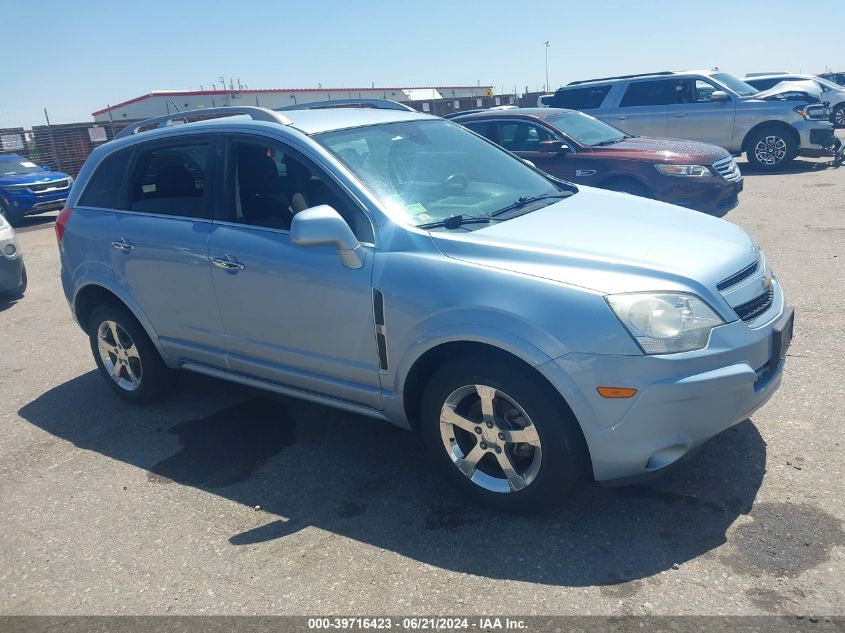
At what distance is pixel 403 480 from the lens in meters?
3.80

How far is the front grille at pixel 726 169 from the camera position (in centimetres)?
884

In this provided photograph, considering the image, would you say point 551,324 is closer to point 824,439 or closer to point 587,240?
point 587,240

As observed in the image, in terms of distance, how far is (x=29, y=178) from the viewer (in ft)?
53.8

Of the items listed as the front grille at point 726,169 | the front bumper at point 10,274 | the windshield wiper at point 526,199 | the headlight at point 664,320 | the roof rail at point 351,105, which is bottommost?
the front bumper at point 10,274

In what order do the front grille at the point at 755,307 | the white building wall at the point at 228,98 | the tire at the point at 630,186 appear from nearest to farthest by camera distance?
the front grille at the point at 755,307, the tire at the point at 630,186, the white building wall at the point at 228,98

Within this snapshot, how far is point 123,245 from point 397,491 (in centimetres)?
244

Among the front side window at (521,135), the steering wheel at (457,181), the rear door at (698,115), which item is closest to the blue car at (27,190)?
the front side window at (521,135)

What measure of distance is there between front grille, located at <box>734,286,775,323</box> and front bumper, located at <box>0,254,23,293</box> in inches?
315

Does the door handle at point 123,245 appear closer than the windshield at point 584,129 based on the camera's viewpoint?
Yes

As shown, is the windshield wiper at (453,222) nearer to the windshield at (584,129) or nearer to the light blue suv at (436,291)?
the light blue suv at (436,291)

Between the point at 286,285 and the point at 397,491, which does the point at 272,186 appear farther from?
the point at 397,491

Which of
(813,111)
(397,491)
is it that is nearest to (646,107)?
(813,111)

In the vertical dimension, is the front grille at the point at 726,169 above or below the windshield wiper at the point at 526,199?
below

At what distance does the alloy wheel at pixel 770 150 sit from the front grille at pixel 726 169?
614 cm
